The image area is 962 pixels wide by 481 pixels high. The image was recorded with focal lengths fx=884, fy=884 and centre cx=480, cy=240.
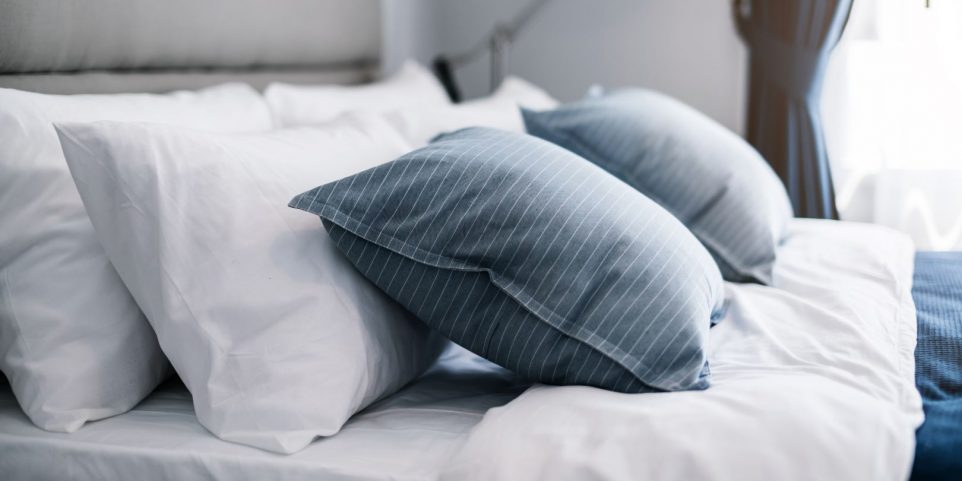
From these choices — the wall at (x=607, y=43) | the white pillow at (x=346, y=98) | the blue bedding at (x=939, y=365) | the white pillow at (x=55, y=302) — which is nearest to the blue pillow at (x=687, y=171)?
the blue bedding at (x=939, y=365)

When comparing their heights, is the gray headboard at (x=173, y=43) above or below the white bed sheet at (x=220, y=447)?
above

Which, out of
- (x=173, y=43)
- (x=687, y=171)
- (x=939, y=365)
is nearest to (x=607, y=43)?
(x=687, y=171)

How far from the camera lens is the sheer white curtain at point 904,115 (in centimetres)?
211

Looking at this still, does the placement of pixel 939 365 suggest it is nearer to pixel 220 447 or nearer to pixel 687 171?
pixel 687 171

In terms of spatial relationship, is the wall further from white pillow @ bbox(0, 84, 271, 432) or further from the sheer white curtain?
white pillow @ bbox(0, 84, 271, 432)

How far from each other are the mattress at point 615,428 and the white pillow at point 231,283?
0.14 ft

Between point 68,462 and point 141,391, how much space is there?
122 millimetres

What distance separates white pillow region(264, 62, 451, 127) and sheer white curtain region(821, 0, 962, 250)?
42.1 inches

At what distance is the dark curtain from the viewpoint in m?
2.30

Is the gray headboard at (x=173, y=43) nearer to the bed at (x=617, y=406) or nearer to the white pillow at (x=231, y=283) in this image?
the bed at (x=617, y=406)

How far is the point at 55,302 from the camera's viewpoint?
3.22ft

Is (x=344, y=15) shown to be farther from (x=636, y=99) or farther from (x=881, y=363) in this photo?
(x=881, y=363)

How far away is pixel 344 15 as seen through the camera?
2.08 metres

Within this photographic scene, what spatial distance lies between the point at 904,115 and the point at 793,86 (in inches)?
12.1
